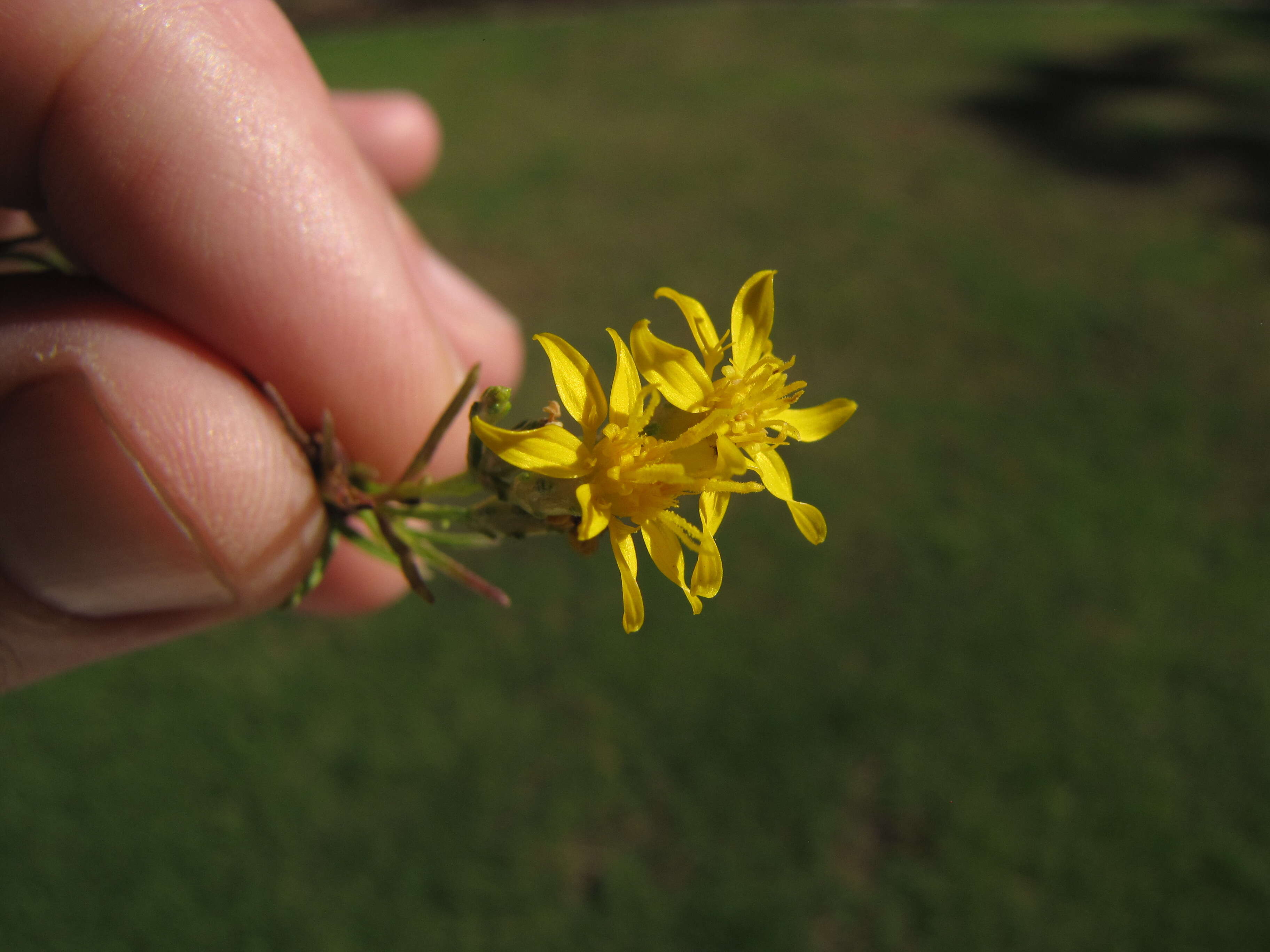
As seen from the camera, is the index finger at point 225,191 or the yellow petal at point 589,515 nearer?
the yellow petal at point 589,515

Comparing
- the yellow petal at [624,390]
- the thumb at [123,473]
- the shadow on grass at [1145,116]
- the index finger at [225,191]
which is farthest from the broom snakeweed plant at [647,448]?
the shadow on grass at [1145,116]

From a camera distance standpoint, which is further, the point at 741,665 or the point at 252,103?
the point at 741,665

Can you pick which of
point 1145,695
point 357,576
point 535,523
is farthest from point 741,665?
point 535,523

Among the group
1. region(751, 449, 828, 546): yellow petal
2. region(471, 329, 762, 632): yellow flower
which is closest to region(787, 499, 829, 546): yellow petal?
region(751, 449, 828, 546): yellow petal

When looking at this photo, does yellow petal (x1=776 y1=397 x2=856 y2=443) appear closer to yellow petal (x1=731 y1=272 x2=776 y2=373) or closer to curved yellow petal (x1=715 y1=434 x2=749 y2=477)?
yellow petal (x1=731 y1=272 x2=776 y2=373)

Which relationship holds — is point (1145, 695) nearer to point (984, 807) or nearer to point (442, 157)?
point (984, 807)

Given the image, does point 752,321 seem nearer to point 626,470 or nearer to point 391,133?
point 626,470

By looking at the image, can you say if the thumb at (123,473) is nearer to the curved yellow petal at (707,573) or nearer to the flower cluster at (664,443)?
the flower cluster at (664,443)

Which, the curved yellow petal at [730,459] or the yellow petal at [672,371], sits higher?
the yellow petal at [672,371]
